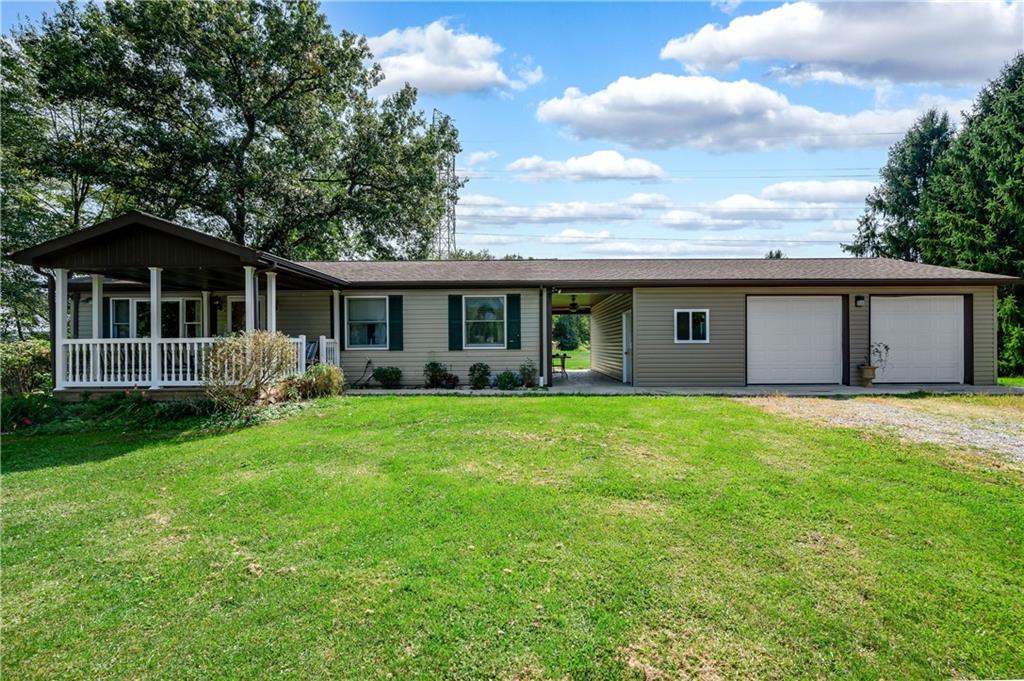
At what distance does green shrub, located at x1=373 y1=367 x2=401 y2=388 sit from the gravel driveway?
24.2ft

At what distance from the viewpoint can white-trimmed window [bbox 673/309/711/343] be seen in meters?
12.2

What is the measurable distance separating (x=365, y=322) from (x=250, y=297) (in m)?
3.86

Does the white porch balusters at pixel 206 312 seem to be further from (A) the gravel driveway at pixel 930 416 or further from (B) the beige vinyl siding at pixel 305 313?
(A) the gravel driveway at pixel 930 416

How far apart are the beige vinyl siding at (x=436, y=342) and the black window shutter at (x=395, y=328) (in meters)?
0.09

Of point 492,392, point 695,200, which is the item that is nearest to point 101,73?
point 492,392

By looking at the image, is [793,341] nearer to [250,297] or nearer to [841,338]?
[841,338]

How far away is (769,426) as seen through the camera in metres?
6.89

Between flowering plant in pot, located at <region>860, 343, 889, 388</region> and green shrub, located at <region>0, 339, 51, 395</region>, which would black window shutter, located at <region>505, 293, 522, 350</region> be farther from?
green shrub, located at <region>0, 339, 51, 395</region>

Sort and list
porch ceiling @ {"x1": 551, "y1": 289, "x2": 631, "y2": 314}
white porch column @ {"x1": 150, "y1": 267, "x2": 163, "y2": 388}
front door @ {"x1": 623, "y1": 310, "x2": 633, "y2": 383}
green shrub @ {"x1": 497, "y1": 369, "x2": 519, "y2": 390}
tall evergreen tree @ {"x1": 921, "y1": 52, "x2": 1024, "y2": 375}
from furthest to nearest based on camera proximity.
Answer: tall evergreen tree @ {"x1": 921, "y1": 52, "x2": 1024, "y2": 375}
porch ceiling @ {"x1": 551, "y1": 289, "x2": 631, "y2": 314}
front door @ {"x1": 623, "y1": 310, "x2": 633, "y2": 383}
green shrub @ {"x1": 497, "y1": 369, "x2": 519, "y2": 390}
white porch column @ {"x1": 150, "y1": 267, "x2": 163, "y2": 388}

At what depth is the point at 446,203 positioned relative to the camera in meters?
25.3

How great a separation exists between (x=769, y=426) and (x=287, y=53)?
19680mm

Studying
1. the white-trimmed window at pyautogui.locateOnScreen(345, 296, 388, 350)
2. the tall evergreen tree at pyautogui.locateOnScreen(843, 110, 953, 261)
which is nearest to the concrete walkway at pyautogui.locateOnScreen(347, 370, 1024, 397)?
the white-trimmed window at pyautogui.locateOnScreen(345, 296, 388, 350)

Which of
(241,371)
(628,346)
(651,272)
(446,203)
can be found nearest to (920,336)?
(651,272)

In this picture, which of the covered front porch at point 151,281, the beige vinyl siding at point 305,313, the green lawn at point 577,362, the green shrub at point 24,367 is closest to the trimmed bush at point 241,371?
the covered front porch at point 151,281
